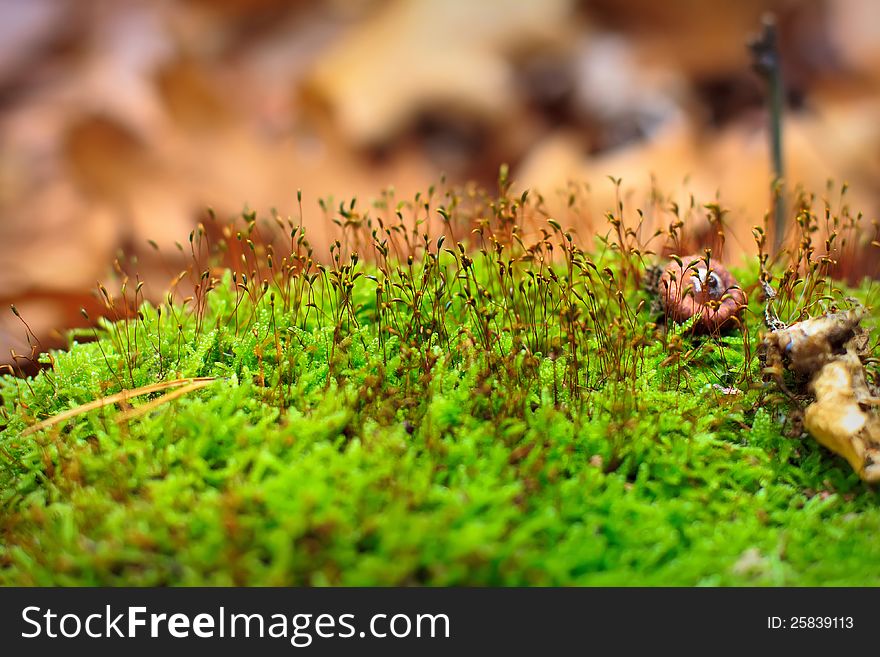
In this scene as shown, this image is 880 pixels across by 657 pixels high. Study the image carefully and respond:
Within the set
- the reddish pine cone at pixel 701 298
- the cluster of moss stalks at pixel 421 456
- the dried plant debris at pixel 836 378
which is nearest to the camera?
the cluster of moss stalks at pixel 421 456

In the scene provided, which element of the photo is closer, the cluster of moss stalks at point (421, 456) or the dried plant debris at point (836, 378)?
the cluster of moss stalks at point (421, 456)

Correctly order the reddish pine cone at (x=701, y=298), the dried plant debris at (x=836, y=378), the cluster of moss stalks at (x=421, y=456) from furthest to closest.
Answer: the reddish pine cone at (x=701, y=298), the dried plant debris at (x=836, y=378), the cluster of moss stalks at (x=421, y=456)

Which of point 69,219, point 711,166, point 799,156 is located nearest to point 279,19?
point 69,219

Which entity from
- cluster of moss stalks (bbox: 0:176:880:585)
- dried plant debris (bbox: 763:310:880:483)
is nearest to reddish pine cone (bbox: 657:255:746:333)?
cluster of moss stalks (bbox: 0:176:880:585)

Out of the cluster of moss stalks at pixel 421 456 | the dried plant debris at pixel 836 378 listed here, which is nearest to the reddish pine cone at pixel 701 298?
the cluster of moss stalks at pixel 421 456

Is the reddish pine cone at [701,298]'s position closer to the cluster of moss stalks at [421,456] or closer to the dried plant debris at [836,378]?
the cluster of moss stalks at [421,456]

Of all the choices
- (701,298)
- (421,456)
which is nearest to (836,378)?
(701,298)

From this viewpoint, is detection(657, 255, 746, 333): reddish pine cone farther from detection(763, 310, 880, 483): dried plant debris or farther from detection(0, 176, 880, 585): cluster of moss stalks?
detection(763, 310, 880, 483): dried plant debris
